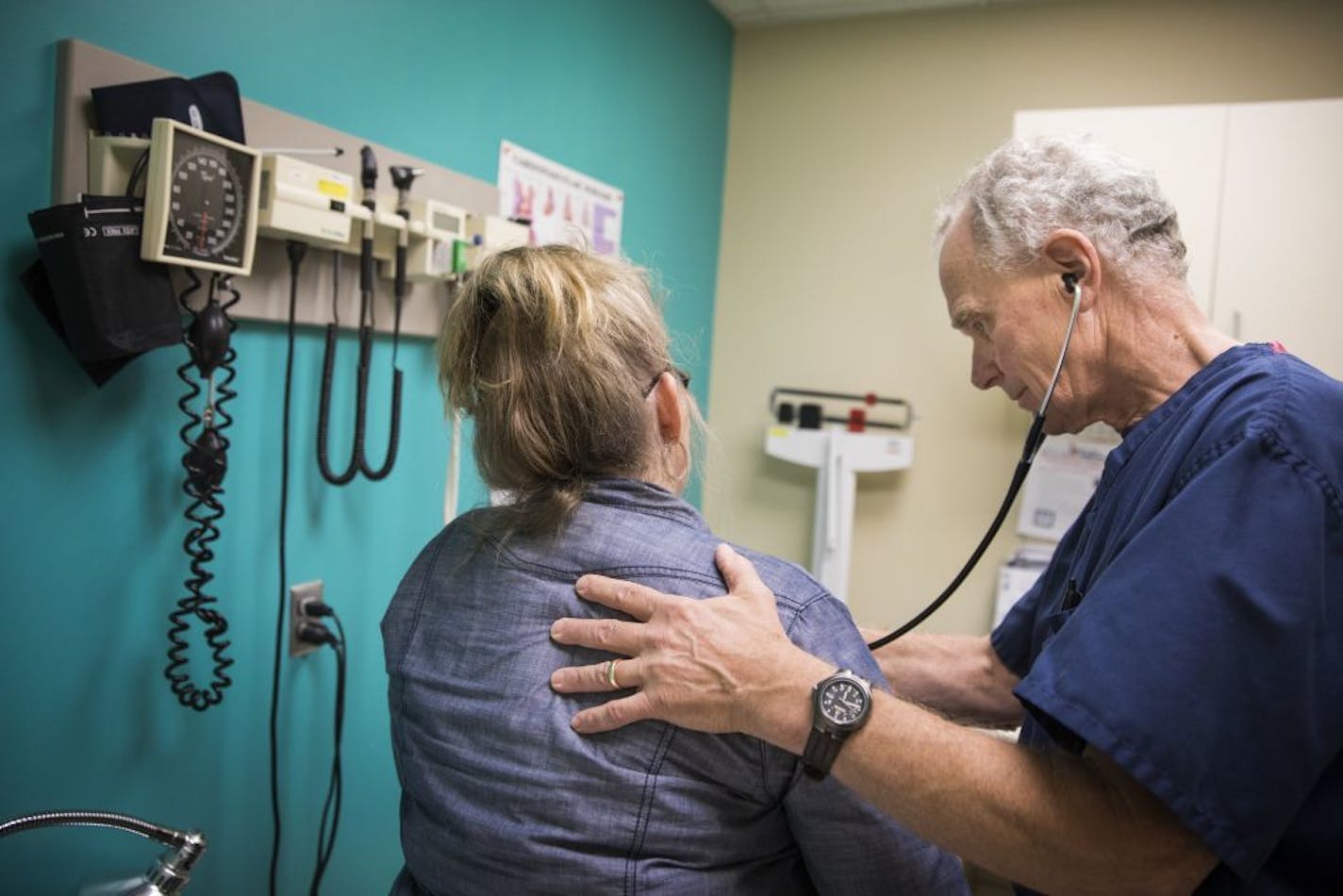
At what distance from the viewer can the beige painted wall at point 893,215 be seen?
2549 millimetres

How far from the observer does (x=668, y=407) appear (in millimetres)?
958

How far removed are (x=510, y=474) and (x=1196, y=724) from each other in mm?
622

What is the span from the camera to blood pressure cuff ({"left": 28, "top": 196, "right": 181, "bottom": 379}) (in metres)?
1.04

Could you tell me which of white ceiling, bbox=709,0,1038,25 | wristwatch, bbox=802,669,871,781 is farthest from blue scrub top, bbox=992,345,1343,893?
white ceiling, bbox=709,0,1038,25

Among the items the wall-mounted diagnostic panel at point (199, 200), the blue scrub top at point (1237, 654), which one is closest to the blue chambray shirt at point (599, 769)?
the blue scrub top at point (1237, 654)

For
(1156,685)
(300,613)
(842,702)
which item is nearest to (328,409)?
(300,613)

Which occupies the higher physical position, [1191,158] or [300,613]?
[1191,158]

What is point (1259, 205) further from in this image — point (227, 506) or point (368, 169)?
point (227, 506)

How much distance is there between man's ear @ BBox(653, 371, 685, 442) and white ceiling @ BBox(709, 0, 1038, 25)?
2.17 meters

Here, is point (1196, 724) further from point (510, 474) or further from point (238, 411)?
point (238, 411)

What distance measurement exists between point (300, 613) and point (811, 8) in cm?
222

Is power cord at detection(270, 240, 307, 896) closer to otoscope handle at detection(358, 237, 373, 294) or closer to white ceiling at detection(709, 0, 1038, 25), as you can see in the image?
otoscope handle at detection(358, 237, 373, 294)

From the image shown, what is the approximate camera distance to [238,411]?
1.38 metres

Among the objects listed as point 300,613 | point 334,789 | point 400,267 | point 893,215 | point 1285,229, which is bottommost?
point 334,789
